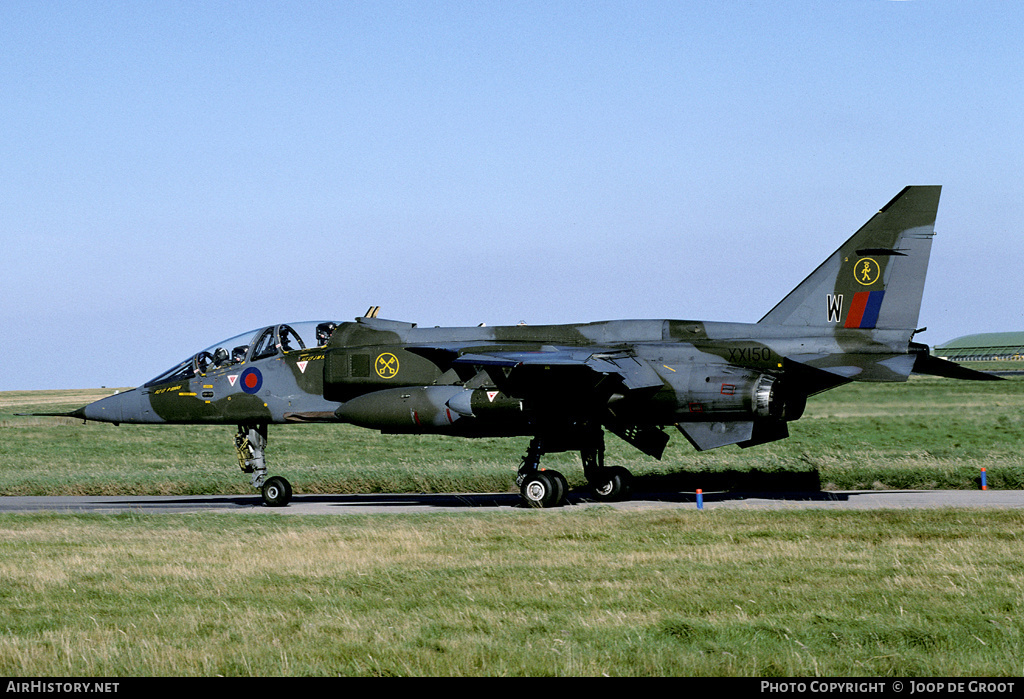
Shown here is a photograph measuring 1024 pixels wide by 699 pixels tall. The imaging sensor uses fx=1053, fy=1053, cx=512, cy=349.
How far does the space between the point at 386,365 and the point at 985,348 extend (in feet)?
507

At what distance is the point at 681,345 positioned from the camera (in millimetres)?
20453

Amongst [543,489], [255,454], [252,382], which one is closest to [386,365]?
[252,382]

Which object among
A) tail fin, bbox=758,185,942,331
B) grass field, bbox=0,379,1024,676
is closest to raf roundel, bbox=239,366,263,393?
grass field, bbox=0,379,1024,676

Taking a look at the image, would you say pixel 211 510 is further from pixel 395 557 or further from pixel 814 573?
pixel 814 573

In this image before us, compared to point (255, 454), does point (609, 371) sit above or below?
above

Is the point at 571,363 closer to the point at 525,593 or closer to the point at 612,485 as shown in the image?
the point at 612,485

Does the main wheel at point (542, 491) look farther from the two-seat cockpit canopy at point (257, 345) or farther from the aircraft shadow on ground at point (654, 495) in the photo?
the two-seat cockpit canopy at point (257, 345)

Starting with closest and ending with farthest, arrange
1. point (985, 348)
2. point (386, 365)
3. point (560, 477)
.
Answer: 1. point (560, 477)
2. point (386, 365)
3. point (985, 348)

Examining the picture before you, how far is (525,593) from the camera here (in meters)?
10.6

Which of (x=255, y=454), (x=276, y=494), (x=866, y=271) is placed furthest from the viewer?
(x=255, y=454)

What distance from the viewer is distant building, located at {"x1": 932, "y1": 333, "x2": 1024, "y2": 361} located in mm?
151000

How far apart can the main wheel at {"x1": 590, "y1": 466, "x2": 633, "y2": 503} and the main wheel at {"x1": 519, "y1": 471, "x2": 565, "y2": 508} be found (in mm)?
1873

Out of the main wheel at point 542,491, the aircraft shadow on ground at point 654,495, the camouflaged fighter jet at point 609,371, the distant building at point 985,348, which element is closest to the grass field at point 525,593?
the aircraft shadow on ground at point 654,495

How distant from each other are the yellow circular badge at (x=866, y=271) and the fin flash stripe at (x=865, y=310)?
253mm
